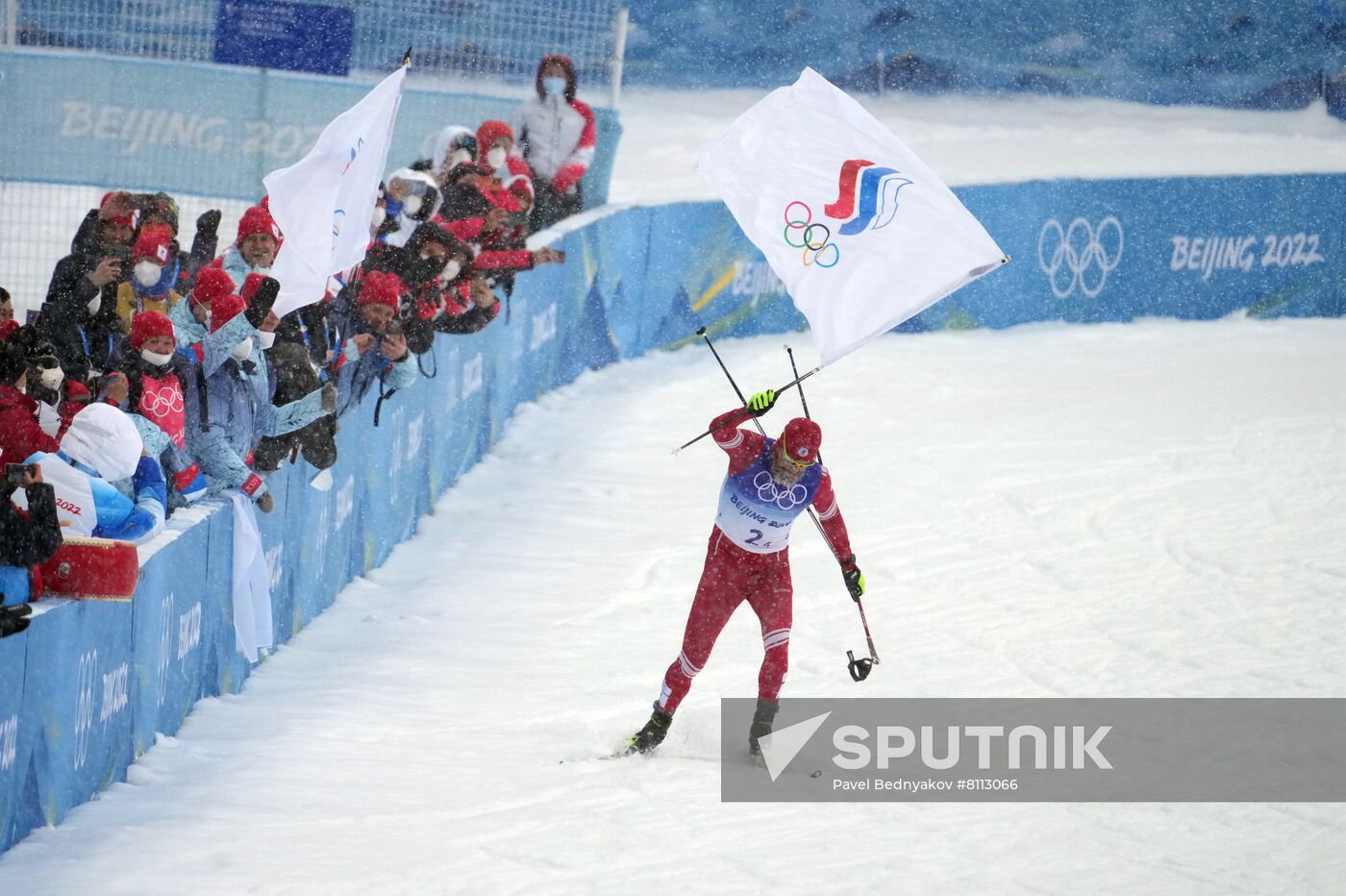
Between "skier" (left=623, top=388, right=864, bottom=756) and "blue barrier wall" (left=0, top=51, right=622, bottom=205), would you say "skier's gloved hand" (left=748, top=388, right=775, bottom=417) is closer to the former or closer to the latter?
"skier" (left=623, top=388, right=864, bottom=756)

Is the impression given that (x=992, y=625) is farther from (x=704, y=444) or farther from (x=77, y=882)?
(x=77, y=882)

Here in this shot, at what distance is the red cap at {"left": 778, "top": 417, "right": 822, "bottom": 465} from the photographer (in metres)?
7.87

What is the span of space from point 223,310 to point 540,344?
297 inches

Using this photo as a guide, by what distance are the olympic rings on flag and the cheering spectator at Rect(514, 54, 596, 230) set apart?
23.1 ft

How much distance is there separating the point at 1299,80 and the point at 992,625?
1904 centimetres

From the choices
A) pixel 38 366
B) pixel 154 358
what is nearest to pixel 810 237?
pixel 154 358

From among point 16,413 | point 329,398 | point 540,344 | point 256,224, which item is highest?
point 256,224

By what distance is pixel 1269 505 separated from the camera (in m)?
13.2

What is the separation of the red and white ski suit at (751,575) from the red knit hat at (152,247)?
9.10 feet

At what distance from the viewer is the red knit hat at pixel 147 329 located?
7.32 metres

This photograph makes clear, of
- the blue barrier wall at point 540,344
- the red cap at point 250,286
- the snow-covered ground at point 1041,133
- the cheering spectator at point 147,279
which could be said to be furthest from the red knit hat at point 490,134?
the snow-covered ground at point 1041,133

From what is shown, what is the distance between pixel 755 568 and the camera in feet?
27.1

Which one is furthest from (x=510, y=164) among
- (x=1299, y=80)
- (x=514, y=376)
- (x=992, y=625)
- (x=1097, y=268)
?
(x=1299, y=80)

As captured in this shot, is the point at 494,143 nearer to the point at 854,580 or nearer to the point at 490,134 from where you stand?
the point at 490,134
